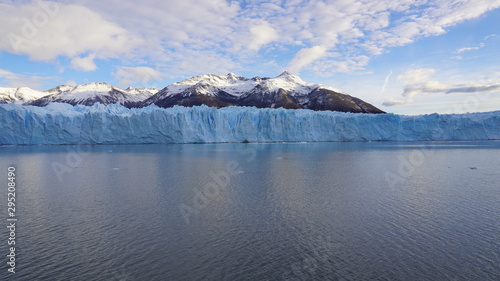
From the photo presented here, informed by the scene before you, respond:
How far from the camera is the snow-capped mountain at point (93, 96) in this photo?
158 metres

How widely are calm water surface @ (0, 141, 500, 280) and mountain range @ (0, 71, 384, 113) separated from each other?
104 m

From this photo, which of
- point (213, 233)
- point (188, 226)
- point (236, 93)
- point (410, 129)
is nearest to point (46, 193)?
point (188, 226)

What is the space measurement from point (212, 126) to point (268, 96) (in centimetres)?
7417

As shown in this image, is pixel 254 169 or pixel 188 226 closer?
pixel 188 226

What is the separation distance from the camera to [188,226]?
1033 cm

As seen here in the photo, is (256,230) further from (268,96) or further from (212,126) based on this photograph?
(268,96)

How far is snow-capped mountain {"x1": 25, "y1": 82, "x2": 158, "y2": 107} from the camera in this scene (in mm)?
158250

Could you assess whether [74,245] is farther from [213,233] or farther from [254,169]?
[254,169]

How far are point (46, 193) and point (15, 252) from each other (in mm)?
8110

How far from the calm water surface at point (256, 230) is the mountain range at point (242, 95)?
104 meters

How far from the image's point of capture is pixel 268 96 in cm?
13100

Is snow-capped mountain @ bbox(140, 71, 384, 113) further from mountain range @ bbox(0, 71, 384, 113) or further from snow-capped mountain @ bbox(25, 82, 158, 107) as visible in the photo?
snow-capped mountain @ bbox(25, 82, 158, 107)

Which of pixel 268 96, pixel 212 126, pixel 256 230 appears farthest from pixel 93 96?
pixel 256 230

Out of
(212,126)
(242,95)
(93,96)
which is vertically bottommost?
(212,126)
